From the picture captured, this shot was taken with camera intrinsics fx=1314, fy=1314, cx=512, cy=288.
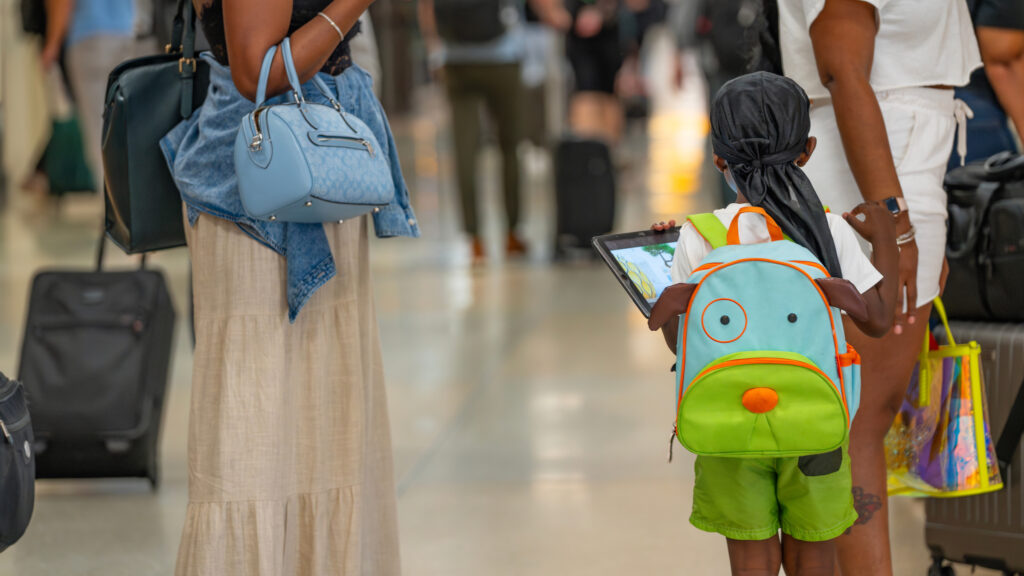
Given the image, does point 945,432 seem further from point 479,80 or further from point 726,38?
point 479,80

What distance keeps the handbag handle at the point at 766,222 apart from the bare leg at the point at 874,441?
1.54ft

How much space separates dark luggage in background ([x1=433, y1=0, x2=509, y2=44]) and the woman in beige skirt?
18.8 ft

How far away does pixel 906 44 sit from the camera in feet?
9.25

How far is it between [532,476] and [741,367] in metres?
2.42

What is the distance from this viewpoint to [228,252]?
9.05ft

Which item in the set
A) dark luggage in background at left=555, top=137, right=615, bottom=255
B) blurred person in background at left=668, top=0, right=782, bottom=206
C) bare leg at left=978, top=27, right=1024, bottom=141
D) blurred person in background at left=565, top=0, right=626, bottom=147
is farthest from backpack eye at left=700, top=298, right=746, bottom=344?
blurred person in background at left=565, top=0, right=626, bottom=147

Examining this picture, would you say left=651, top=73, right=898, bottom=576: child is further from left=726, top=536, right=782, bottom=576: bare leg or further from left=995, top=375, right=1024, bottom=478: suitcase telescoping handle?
left=995, top=375, right=1024, bottom=478: suitcase telescoping handle

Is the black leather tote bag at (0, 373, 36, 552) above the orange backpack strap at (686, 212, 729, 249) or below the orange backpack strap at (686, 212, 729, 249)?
below

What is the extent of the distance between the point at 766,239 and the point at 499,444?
266 cm

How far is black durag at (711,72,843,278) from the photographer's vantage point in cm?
241

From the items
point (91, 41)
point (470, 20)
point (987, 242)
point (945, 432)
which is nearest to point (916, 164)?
point (987, 242)

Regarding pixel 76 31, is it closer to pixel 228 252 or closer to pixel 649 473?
pixel 649 473

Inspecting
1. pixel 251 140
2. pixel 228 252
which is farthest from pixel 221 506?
pixel 251 140

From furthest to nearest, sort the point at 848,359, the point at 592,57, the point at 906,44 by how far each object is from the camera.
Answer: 1. the point at 592,57
2. the point at 906,44
3. the point at 848,359
